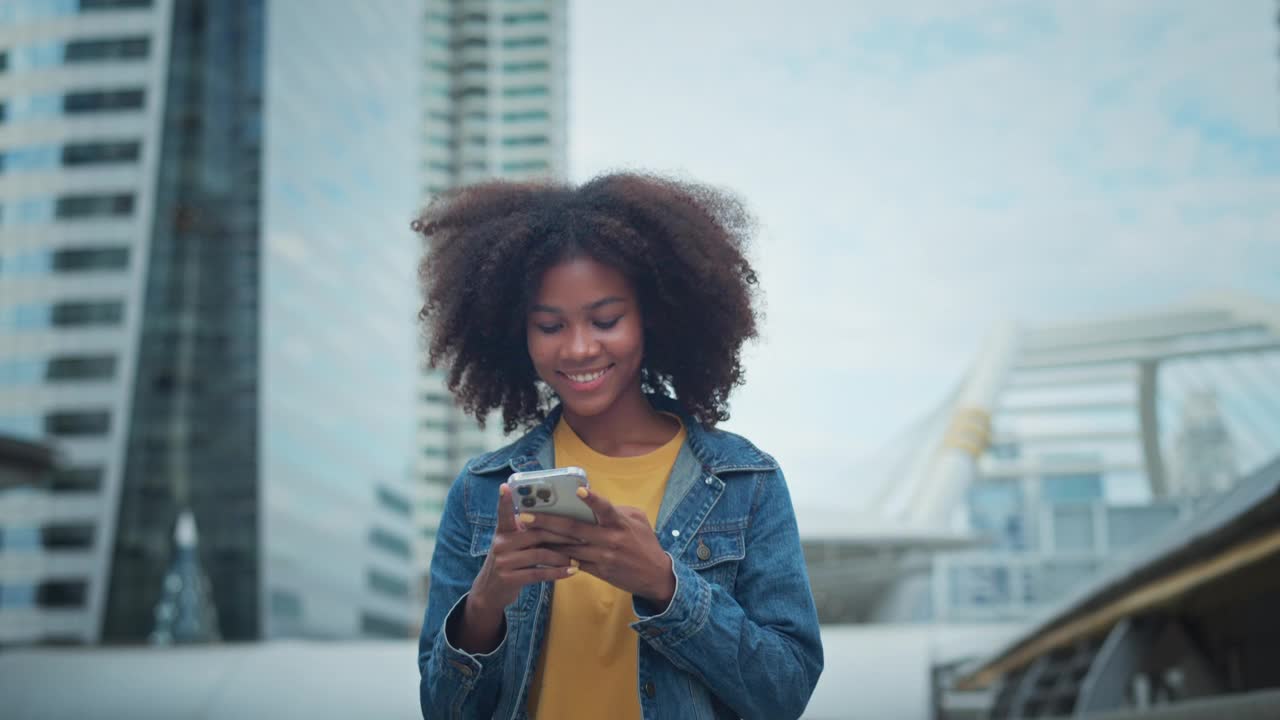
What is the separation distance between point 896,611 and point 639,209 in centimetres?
3118

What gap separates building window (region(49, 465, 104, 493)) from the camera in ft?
85.6

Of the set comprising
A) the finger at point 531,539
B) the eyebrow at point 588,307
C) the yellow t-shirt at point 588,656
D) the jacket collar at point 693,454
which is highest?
the eyebrow at point 588,307

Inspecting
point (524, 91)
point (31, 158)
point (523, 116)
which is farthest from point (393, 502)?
point (524, 91)

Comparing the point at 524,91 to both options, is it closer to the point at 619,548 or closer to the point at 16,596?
the point at 16,596

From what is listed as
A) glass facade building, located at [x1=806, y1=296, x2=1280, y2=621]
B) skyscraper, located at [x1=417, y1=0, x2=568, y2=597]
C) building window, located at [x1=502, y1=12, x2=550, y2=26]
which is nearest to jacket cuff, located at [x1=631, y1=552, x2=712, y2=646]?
glass facade building, located at [x1=806, y1=296, x2=1280, y2=621]

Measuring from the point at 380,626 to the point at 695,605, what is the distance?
116 ft

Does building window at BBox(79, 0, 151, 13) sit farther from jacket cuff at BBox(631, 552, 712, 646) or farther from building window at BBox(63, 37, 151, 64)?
jacket cuff at BBox(631, 552, 712, 646)

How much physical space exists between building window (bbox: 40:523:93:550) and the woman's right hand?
2682cm

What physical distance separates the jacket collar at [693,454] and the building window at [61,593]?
1041 inches

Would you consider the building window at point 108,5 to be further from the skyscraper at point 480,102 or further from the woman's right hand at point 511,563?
the woman's right hand at point 511,563

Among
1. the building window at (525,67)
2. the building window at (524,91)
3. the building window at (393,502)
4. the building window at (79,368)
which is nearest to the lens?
the building window at (79,368)

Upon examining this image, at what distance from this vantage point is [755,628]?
5.95 ft

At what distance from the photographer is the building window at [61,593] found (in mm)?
25578

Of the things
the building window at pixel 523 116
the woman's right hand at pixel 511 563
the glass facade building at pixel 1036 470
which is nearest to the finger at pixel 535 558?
the woman's right hand at pixel 511 563
